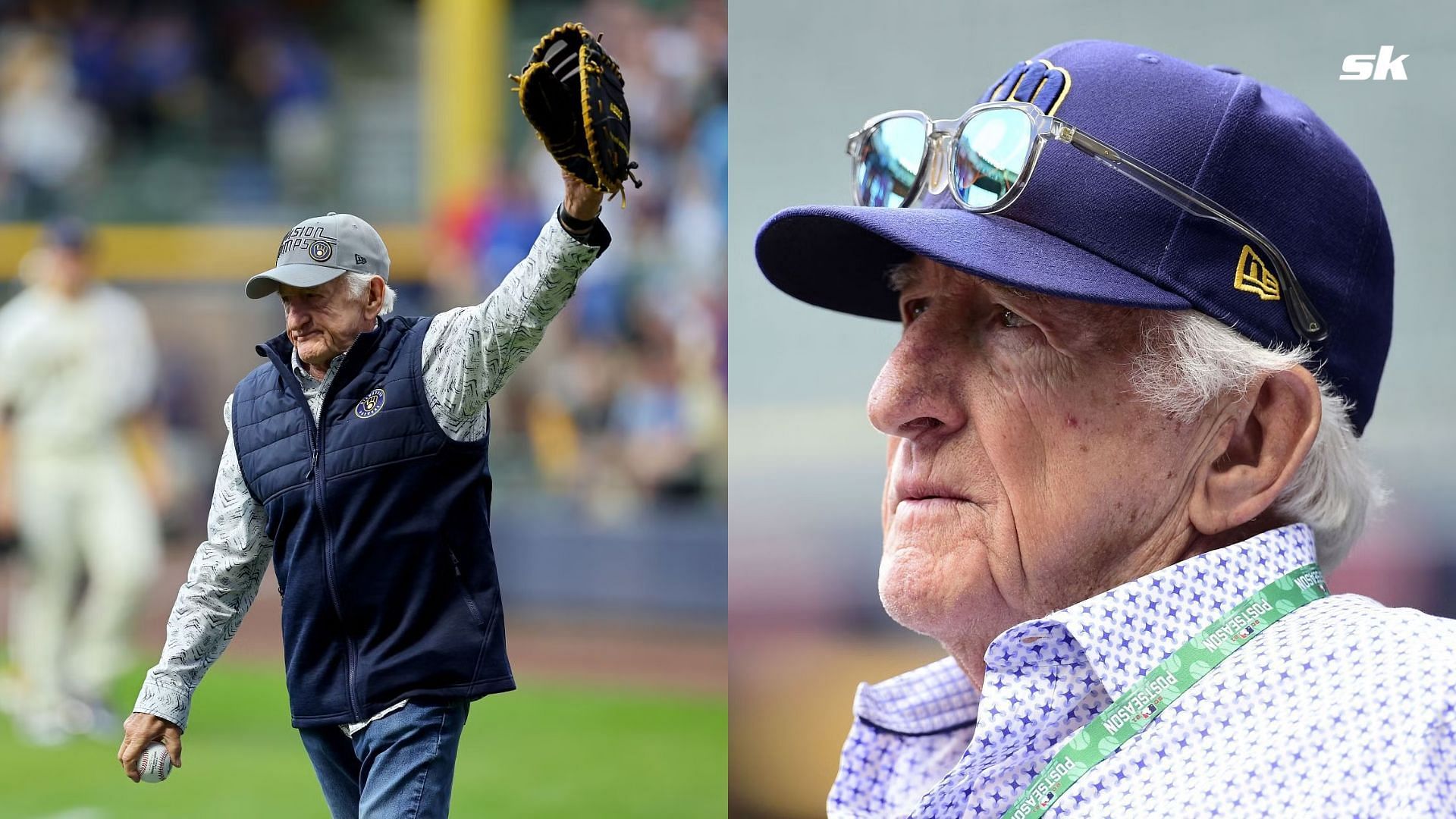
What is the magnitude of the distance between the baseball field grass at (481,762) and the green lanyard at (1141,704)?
1.60 feet

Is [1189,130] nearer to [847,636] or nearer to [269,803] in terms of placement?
[847,636]

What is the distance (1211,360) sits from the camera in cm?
141

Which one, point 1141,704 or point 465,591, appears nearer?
point 465,591

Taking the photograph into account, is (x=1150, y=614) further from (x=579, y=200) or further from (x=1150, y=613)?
(x=579, y=200)

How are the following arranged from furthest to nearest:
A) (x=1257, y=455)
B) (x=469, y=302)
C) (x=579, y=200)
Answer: (x=1257, y=455) < (x=469, y=302) < (x=579, y=200)

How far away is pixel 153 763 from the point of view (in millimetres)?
875

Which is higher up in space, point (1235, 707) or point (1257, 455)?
point (1257, 455)

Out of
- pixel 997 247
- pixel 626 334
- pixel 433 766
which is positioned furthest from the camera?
pixel 626 334

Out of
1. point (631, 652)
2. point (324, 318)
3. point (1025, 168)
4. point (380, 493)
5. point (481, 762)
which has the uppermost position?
point (1025, 168)

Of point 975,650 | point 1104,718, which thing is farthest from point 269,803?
point 1104,718

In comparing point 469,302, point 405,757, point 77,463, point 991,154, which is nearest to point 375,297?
point 405,757

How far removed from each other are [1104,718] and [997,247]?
45 centimetres

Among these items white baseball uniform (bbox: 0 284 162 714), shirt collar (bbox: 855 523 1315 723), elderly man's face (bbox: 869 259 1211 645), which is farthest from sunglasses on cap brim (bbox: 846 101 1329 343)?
white baseball uniform (bbox: 0 284 162 714)

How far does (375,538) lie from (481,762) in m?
0.49
